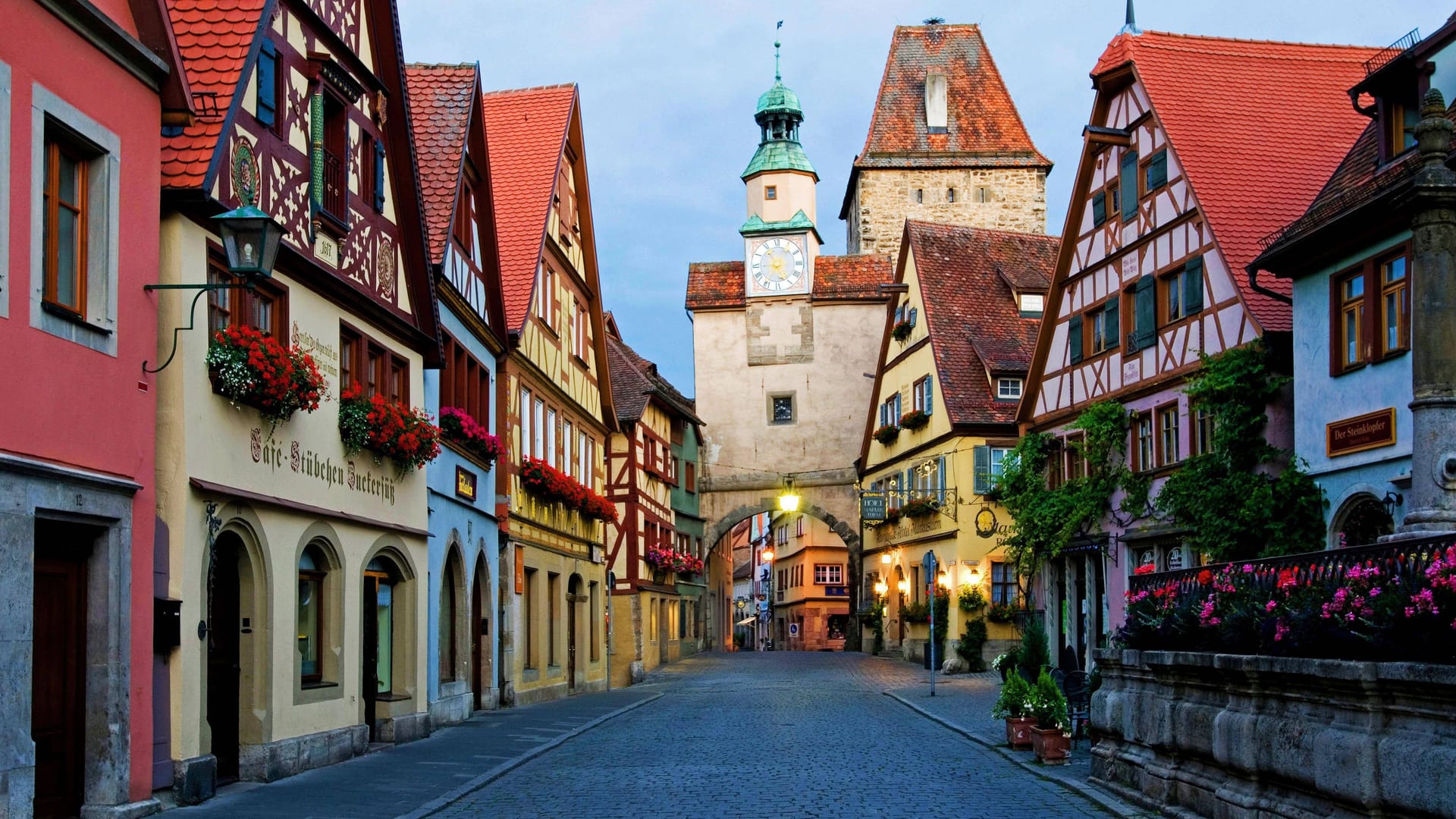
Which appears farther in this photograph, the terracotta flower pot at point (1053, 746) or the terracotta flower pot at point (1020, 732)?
the terracotta flower pot at point (1020, 732)

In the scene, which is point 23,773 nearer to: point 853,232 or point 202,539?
point 202,539

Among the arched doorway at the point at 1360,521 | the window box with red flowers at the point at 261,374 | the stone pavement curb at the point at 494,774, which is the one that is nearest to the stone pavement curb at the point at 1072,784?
the stone pavement curb at the point at 494,774

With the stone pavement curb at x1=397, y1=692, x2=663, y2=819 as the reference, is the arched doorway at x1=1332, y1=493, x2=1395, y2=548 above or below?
above

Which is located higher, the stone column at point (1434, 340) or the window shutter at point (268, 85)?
the window shutter at point (268, 85)

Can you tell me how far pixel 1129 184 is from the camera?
29.5 m

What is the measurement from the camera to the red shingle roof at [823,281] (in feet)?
186

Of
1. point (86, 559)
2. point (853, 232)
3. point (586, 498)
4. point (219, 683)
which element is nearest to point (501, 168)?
point (586, 498)

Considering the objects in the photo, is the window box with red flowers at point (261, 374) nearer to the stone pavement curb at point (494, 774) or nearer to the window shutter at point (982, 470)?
the stone pavement curb at point (494, 774)

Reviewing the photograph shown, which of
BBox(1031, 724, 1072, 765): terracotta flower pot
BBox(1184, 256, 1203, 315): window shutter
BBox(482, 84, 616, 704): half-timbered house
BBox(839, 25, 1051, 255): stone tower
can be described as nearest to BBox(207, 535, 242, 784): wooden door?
BBox(1031, 724, 1072, 765): terracotta flower pot

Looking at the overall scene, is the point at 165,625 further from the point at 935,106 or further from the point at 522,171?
the point at 935,106

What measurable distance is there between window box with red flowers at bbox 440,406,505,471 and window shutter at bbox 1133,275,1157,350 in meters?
11.5

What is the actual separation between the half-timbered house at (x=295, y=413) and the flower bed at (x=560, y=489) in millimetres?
7609

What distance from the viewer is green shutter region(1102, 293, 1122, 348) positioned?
1180 inches

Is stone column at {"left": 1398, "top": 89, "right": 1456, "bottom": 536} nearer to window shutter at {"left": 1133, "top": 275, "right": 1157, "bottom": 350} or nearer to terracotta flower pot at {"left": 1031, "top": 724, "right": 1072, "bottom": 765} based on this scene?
terracotta flower pot at {"left": 1031, "top": 724, "right": 1072, "bottom": 765}
